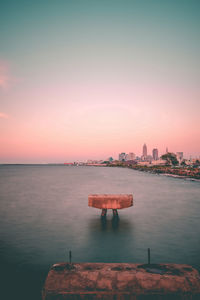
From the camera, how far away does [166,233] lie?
22312 millimetres

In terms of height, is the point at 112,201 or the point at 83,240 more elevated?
the point at 112,201

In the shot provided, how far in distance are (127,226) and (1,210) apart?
19976 millimetres

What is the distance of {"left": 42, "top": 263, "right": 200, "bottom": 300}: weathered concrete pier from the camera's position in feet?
22.3

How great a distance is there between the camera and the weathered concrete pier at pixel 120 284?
22.3ft

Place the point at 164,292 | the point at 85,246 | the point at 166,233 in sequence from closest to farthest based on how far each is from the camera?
the point at 164,292 → the point at 85,246 → the point at 166,233

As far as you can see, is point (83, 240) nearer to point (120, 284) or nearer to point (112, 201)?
point (112, 201)

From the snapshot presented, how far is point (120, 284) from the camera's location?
704cm

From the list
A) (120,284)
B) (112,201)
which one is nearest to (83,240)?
(112,201)

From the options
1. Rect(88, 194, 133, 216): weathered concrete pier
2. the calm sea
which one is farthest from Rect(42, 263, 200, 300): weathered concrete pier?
Rect(88, 194, 133, 216): weathered concrete pier

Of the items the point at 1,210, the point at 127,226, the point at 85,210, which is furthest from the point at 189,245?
the point at 1,210

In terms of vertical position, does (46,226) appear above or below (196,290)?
below

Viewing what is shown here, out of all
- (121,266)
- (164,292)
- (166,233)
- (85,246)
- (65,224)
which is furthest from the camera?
(65,224)

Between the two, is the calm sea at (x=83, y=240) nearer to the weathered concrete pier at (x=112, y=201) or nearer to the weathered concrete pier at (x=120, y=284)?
the weathered concrete pier at (x=112, y=201)

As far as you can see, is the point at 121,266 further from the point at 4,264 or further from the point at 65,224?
the point at 65,224
